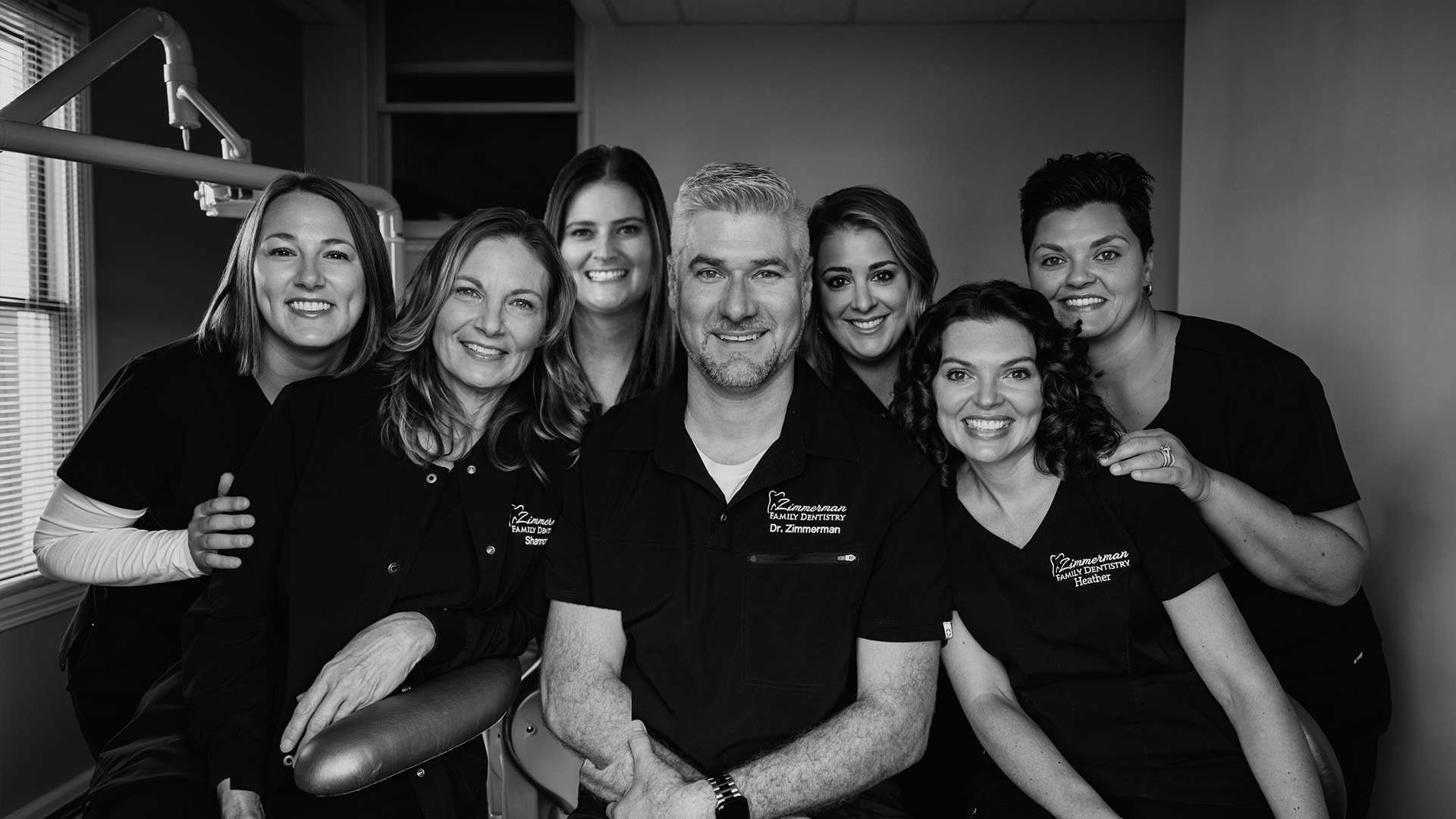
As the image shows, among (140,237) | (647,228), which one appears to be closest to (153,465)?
(647,228)

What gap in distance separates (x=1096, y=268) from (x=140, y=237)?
412 cm

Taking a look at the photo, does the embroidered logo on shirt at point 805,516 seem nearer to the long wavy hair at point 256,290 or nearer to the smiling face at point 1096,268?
the smiling face at point 1096,268

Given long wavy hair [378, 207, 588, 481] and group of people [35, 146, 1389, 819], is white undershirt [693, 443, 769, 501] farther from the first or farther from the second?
long wavy hair [378, 207, 588, 481]

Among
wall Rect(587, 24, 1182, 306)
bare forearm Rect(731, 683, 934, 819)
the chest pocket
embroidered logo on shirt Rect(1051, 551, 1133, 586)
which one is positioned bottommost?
bare forearm Rect(731, 683, 934, 819)

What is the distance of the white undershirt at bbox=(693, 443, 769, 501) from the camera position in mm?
2039

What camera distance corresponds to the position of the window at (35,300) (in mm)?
3594

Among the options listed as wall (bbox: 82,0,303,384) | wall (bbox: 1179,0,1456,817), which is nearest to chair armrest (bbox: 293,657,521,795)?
wall (bbox: 1179,0,1456,817)

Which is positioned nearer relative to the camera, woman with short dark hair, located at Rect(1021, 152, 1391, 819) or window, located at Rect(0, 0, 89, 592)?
woman with short dark hair, located at Rect(1021, 152, 1391, 819)

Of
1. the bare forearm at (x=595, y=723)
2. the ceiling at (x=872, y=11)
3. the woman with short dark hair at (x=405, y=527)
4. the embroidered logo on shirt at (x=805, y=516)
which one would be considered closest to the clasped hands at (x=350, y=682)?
the woman with short dark hair at (x=405, y=527)

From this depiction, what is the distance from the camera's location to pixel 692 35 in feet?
21.1

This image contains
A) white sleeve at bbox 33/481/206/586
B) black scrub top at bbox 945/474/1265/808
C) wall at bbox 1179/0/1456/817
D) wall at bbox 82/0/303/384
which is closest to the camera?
black scrub top at bbox 945/474/1265/808

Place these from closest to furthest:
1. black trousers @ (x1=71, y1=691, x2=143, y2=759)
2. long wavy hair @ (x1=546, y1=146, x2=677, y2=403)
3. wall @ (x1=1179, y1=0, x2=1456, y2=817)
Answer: black trousers @ (x1=71, y1=691, x2=143, y2=759) < wall @ (x1=1179, y1=0, x2=1456, y2=817) < long wavy hair @ (x1=546, y1=146, x2=677, y2=403)

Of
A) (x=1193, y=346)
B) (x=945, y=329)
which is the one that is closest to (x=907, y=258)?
(x=945, y=329)

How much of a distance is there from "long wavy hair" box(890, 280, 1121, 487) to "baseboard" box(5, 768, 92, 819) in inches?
135
